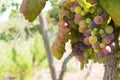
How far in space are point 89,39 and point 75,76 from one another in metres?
8.97

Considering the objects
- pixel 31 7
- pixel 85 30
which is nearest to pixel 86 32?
pixel 85 30

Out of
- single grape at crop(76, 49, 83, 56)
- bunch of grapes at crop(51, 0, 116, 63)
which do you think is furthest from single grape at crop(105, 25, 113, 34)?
single grape at crop(76, 49, 83, 56)

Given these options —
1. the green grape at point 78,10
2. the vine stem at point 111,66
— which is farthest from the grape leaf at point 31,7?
the vine stem at point 111,66

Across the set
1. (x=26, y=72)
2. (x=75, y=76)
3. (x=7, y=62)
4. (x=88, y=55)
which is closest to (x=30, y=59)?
(x=26, y=72)

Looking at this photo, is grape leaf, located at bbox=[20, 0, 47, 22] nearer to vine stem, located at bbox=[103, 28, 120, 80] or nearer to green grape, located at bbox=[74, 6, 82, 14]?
green grape, located at bbox=[74, 6, 82, 14]

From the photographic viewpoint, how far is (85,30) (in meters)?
0.67

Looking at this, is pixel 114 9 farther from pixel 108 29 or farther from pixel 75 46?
pixel 75 46

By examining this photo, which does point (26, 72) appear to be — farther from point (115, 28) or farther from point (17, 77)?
point (115, 28)

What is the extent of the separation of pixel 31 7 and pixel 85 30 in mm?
120

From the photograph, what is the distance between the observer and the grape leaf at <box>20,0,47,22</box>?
2.12 feet

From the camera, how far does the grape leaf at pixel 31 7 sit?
0.65 m

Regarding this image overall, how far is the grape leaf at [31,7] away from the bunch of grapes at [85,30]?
0.23 feet

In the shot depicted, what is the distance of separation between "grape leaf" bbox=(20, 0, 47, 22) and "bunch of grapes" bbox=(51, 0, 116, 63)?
0.07 m

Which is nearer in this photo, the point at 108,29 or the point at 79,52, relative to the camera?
the point at 108,29
